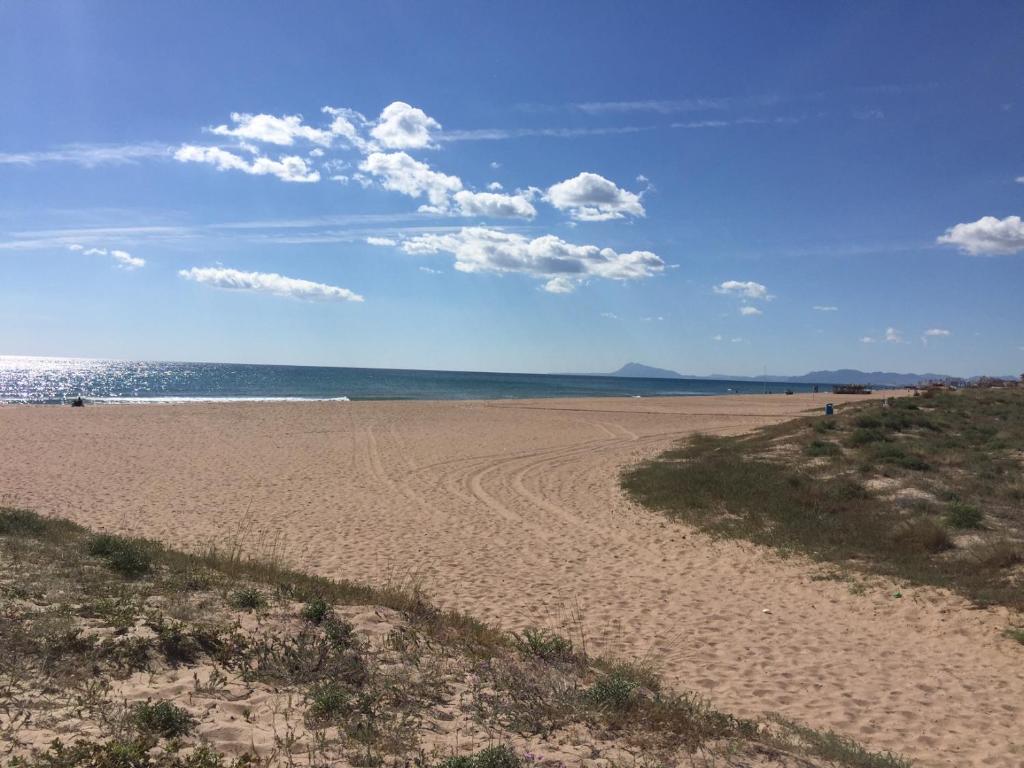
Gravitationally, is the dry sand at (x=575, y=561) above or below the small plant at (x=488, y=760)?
below

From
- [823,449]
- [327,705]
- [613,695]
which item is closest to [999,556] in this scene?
[613,695]

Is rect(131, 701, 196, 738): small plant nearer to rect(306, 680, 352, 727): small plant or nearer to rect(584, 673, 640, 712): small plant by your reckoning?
rect(306, 680, 352, 727): small plant

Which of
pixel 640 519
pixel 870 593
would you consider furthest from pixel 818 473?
pixel 870 593

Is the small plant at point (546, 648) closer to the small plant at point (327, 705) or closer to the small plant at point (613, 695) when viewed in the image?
the small plant at point (613, 695)

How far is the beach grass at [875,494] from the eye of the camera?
9.27 m

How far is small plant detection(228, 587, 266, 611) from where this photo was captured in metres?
6.01

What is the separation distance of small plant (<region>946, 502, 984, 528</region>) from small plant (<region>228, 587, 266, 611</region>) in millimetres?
10293

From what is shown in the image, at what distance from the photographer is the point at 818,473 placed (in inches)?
587

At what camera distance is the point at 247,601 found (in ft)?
19.9

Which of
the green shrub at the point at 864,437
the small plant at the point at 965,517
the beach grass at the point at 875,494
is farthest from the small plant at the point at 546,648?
the green shrub at the point at 864,437

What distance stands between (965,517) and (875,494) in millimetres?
2309

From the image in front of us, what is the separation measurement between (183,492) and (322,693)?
40.3 ft

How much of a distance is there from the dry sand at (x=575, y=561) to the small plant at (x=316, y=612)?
2361 mm

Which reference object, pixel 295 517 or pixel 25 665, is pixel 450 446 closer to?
pixel 295 517
